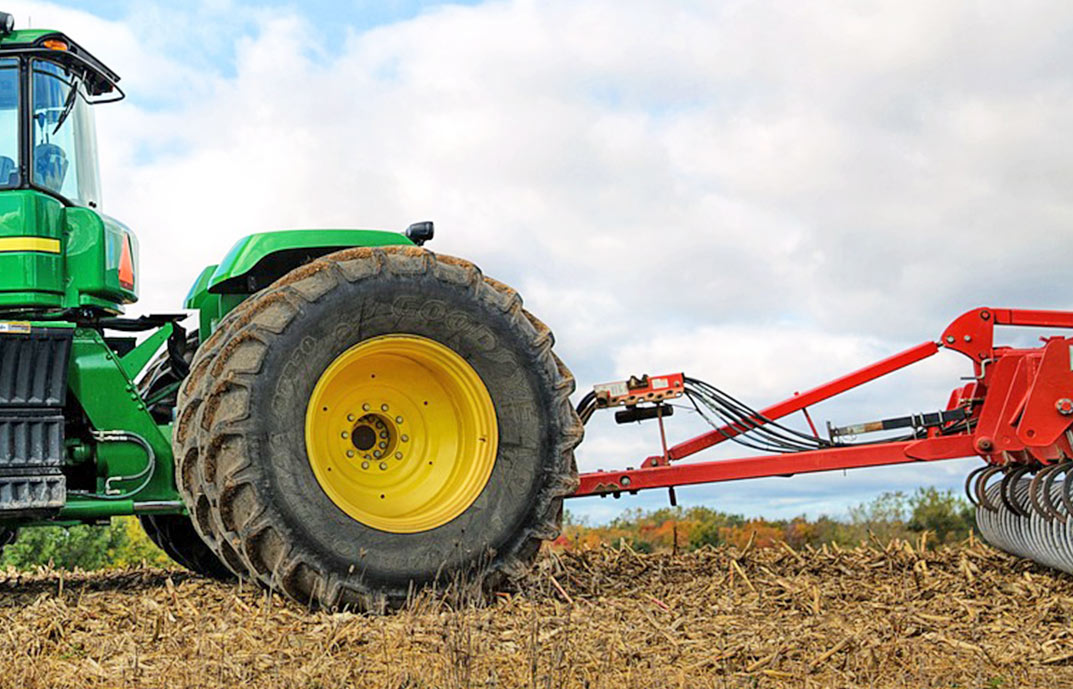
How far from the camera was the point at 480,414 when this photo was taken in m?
5.94

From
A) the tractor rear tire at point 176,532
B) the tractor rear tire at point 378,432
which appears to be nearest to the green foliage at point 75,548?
the tractor rear tire at point 176,532

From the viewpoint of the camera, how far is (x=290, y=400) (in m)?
5.49

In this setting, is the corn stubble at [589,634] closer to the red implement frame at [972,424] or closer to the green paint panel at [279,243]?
the red implement frame at [972,424]

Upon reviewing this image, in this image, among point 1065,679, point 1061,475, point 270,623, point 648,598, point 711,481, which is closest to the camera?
point 1065,679

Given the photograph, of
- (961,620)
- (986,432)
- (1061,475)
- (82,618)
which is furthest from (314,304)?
(1061,475)

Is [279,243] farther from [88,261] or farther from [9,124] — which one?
[9,124]

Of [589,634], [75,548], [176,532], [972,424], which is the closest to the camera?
[589,634]

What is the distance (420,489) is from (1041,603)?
129 inches

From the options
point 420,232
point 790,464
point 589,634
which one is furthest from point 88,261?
point 790,464

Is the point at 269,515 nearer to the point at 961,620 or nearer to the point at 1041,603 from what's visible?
the point at 961,620

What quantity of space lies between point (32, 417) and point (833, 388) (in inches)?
177

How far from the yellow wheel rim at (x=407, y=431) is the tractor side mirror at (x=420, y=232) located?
105 cm

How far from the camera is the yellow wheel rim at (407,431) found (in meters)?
5.80

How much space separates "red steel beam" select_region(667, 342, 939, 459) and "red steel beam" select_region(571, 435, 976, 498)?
0.86 feet
